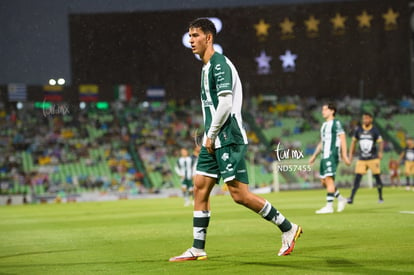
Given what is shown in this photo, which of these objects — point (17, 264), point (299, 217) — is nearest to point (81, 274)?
point (17, 264)

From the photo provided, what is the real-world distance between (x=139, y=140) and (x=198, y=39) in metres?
38.3

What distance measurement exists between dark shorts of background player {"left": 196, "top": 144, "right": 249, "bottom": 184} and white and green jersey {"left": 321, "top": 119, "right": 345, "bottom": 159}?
317 inches

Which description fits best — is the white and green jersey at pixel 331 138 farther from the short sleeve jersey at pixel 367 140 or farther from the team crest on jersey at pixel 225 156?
the team crest on jersey at pixel 225 156

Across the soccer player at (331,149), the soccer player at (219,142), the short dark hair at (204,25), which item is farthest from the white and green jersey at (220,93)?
the soccer player at (331,149)

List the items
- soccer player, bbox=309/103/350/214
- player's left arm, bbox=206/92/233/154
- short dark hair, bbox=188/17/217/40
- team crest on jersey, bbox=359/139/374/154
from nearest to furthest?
1. player's left arm, bbox=206/92/233/154
2. short dark hair, bbox=188/17/217/40
3. soccer player, bbox=309/103/350/214
4. team crest on jersey, bbox=359/139/374/154

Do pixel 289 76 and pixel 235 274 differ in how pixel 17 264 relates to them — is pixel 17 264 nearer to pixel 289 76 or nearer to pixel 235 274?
pixel 235 274

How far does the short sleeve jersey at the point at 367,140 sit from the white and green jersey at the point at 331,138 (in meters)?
3.27

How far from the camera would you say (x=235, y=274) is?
657 cm

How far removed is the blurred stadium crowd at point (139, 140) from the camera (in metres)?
39.9

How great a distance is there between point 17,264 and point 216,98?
291 centimetres

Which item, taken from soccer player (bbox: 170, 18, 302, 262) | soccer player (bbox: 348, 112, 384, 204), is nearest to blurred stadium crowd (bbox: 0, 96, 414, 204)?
soccer player (bbox: 348, 112, 384, 204)

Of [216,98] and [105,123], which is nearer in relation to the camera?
[216,98]

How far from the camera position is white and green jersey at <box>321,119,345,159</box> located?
15445 mm

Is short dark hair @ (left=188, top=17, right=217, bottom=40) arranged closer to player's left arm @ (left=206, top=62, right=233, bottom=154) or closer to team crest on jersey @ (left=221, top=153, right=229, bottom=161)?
player's left arm @ (left=206, top=62, right=233, bottom=154)
